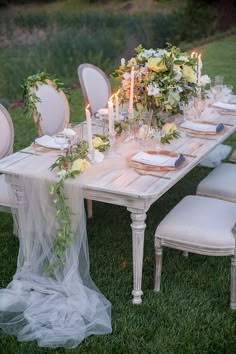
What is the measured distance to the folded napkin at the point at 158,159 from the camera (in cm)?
309

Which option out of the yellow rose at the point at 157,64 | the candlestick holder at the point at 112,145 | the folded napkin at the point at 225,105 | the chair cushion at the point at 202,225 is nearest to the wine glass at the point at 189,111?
the folded napkin at the point at 225,105

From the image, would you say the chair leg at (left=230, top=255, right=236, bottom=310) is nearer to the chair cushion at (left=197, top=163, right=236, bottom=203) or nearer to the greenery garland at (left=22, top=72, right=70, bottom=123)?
the chair cushion at (left=197, top=163, right=236, bottom=203)

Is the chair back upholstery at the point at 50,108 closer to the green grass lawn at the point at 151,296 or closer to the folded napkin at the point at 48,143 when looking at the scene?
the folded napkin at the point at 48,143

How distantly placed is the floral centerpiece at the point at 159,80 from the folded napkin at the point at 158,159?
46 centimetres

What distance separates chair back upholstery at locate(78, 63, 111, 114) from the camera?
479 centimetres

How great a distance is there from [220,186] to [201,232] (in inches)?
30.9

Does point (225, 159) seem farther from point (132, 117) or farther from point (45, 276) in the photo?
point (45, 276)

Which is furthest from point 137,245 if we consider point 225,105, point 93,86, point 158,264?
point 93,86

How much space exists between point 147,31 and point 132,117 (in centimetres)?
920

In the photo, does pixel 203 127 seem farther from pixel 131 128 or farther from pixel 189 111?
pixel 131 128

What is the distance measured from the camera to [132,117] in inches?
139

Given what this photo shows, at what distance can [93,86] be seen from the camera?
16.1ft

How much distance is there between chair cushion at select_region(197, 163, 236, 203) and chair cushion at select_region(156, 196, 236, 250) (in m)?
0.37

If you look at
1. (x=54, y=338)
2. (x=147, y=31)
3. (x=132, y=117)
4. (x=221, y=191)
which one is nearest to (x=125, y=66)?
(x=132, y=117)
